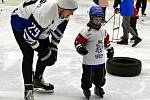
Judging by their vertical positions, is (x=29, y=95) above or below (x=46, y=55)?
below

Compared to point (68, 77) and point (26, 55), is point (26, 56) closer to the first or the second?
point (26, 55)

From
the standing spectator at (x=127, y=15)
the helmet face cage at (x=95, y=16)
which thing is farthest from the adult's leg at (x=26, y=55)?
the standing spectator at (x=127, y=15)

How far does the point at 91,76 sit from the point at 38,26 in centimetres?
93

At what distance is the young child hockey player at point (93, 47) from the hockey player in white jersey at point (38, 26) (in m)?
0.27

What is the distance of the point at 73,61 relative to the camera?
5930 millimetres

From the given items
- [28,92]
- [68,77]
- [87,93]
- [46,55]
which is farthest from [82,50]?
[68,77]

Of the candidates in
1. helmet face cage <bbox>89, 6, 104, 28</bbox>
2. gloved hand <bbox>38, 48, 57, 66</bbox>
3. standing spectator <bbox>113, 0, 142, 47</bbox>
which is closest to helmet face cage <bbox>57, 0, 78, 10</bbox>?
helmet face cage <bbox>89, 6, 104, 28</bbox>

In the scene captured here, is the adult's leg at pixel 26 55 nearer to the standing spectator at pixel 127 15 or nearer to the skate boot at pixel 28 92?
the skate boot at pixel 28 92

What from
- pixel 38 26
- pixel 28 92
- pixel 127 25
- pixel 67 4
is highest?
pixel 67 4

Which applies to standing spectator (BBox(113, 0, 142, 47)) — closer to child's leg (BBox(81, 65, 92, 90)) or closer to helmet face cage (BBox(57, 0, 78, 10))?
child's leg (BBox(81, 65, 92, 90))

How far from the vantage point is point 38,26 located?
3.56m

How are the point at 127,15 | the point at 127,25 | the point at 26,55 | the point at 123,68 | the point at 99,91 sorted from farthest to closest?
the point at 127,25
the point at 127,15
the point at 123,68
the point at 99,91
the point at 26,55

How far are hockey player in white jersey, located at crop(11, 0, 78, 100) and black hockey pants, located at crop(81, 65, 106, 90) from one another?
39cm

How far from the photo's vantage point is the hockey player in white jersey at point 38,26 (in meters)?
3.51
